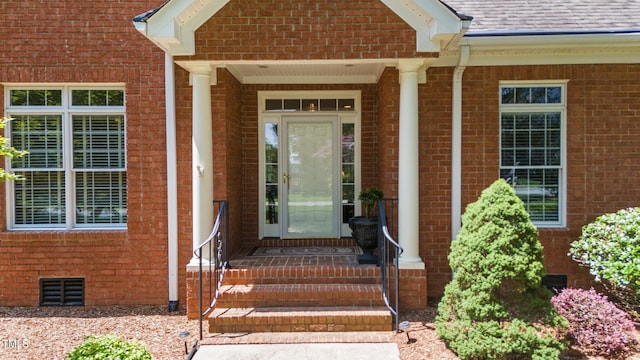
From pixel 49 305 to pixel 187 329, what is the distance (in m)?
2.26

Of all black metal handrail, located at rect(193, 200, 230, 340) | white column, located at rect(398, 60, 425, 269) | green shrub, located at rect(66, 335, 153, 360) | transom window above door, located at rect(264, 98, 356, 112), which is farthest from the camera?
transom window above door, located at rect(264, 98, 356, 112)

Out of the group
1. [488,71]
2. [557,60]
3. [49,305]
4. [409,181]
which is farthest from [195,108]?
[557,60]

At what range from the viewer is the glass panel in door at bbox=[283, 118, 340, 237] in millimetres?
6867

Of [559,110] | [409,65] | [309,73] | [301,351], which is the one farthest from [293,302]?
[559,110]

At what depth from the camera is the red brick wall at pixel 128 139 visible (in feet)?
18.3

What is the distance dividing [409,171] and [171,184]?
126 inches

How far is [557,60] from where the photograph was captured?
563 cm

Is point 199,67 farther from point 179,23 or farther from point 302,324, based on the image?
point 302,324

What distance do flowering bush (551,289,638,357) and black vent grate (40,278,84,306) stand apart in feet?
19.8

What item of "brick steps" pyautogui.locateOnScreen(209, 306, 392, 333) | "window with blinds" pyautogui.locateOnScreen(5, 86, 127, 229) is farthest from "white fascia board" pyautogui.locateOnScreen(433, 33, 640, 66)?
"window with blinds" pyautogui.locateOnScreen(5, 86, 127, 229)

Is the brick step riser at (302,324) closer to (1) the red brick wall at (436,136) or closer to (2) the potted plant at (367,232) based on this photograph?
(2) the potted plant at (367,232)

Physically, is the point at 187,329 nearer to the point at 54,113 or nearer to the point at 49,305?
the point at 49,305

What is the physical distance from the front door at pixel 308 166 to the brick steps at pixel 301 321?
86.5 inches
